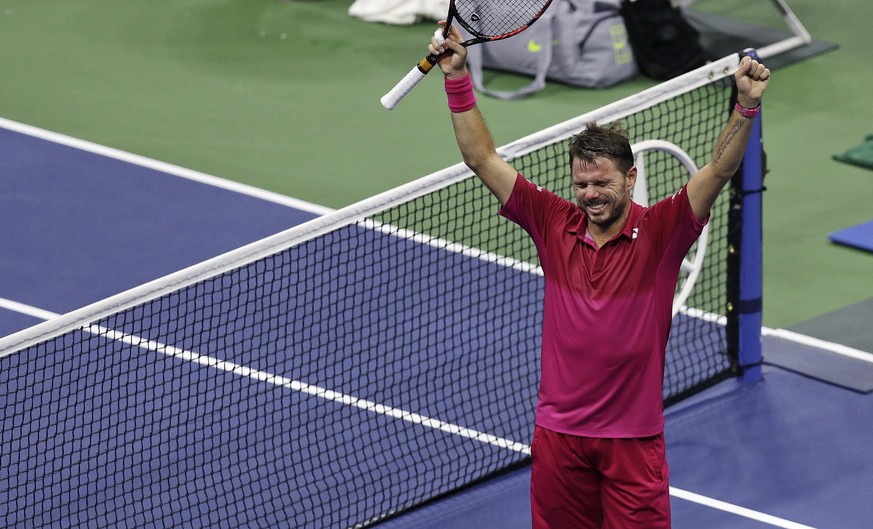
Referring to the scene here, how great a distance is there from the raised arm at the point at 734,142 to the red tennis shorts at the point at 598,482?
3.18ft

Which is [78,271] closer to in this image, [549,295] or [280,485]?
[280,485]

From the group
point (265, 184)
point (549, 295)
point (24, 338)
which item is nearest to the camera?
point (549, 295)

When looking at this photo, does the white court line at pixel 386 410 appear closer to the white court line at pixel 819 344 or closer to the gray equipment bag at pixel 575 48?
the white court line at pixel 819 344

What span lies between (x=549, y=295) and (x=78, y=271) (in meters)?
5.76

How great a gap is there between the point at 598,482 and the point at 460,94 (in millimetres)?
1620

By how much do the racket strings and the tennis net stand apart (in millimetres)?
1484

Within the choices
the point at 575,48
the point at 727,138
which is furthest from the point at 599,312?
the point at 575,48

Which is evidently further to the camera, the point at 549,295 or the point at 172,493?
the point at 172,493

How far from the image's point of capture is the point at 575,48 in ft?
47.2

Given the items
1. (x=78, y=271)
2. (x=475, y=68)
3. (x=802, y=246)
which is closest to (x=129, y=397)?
(x=78, y=271)

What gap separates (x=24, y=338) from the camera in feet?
23.3

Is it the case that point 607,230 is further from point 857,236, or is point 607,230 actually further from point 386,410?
point 857,236

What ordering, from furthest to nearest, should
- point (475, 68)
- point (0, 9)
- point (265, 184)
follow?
1. point (0, 9)
2. point (475, 68)
3. point (265, 184)

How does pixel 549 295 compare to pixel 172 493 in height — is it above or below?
above
